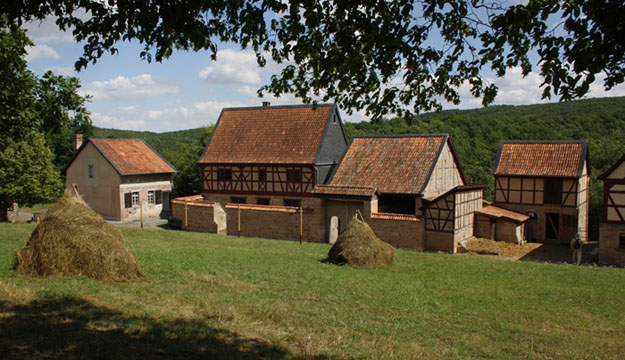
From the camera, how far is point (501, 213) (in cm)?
2664

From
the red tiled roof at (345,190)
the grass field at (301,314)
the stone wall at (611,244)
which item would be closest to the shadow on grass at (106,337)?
the grass field at (301,314)

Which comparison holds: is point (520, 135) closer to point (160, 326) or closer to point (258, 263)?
point (258, 263)

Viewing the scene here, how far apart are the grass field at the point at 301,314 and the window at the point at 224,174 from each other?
17.7 meters

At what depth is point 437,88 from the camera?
7.29m

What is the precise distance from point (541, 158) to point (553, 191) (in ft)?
7.04

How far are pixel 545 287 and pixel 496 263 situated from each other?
5.12 metres

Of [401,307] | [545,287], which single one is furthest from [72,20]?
[545,287]

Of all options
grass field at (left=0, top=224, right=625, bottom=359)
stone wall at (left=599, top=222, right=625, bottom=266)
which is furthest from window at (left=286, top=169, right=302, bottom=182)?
stone wall at (left=599, top=222, right=625, bottom=266)

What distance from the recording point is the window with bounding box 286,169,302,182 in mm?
30375

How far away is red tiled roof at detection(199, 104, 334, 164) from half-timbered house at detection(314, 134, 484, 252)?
274 cm

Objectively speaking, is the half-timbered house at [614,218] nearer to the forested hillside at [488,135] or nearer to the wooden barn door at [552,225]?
the wooden barn door at [552,225]

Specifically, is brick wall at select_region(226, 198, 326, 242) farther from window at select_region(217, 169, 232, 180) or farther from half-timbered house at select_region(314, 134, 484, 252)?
window at select_region(217, 169, 232, 180)

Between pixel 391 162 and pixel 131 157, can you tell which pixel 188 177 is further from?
pixel 391 162

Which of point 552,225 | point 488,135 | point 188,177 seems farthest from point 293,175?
point 488,135
